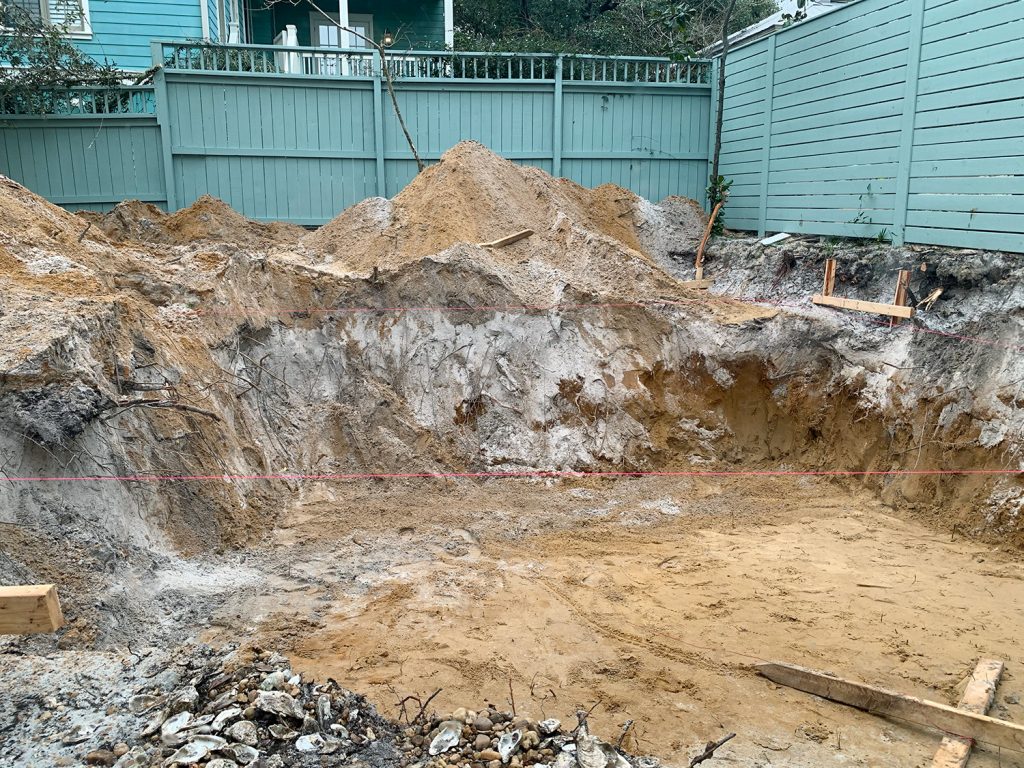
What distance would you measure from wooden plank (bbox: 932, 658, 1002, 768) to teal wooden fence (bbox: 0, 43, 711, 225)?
370 inches

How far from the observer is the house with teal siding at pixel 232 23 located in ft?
41.8

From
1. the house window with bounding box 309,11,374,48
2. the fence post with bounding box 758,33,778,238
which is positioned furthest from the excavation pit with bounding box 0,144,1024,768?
the house window with bounding box 309,11,374,48

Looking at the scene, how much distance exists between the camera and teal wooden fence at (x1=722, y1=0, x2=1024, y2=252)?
746 cm

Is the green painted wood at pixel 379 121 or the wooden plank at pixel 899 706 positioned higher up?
the green painted wood at pixel 379 121

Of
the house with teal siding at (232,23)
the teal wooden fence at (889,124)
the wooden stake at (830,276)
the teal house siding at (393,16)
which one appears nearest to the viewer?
the teal wooden fence at (889,124)

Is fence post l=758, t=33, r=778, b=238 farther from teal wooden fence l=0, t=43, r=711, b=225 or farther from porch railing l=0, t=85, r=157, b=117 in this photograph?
porch railing l=0, t=85, r=157, b=117

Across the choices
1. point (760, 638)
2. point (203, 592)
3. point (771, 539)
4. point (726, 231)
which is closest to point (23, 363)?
point (203, 592)

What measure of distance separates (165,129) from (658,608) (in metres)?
9.86

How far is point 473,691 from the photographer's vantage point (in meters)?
4.79

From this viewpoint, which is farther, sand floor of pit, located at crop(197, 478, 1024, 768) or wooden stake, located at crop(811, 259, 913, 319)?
wooden stake, located at crop(811, 259, 913, 319)

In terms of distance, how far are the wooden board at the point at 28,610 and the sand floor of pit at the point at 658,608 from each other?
2.06 metres

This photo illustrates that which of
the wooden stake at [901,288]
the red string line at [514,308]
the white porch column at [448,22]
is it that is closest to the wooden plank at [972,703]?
the red string line at [514,308]

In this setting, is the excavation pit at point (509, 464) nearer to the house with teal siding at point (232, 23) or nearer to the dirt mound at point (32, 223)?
the dirt mound at point (32, 223)

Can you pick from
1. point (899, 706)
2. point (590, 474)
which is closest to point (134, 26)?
point (590, 474)
